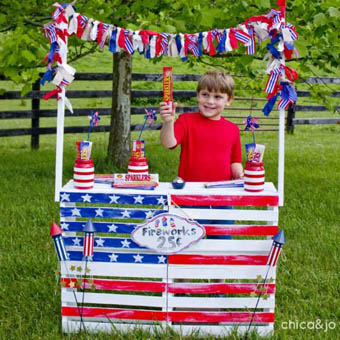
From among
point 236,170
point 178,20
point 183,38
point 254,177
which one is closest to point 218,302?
point 254,177

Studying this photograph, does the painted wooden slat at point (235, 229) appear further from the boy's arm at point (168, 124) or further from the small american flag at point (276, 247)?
the boy's arm at point (168, 124)

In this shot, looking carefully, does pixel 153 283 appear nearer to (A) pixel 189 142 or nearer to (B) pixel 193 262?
(B) pixel 193 262

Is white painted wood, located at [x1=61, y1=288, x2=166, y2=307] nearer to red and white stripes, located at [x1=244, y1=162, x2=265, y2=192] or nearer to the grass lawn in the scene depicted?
the grass lawn

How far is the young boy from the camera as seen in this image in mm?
3586

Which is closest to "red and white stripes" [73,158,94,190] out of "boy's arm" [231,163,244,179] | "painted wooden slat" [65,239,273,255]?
"painted wooden slat" [65,239,273,255]

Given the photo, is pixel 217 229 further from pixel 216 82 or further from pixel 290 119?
pixel 290 119

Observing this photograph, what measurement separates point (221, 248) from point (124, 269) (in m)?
0.60

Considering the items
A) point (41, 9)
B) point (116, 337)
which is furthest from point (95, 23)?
point (41, 9)

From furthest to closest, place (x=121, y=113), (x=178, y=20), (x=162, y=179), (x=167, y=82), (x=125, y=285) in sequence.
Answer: (x=121, y=113) < (x=162, y=179) < (x=178, y=20) < (x=125, y=285) < (x=167, y=82)

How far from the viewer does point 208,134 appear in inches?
143

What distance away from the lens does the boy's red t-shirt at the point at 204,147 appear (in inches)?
143

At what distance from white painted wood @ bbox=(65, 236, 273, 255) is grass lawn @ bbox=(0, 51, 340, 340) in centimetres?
48

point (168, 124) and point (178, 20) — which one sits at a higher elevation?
point (178, 20)

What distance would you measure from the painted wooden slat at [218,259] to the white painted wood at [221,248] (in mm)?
24
